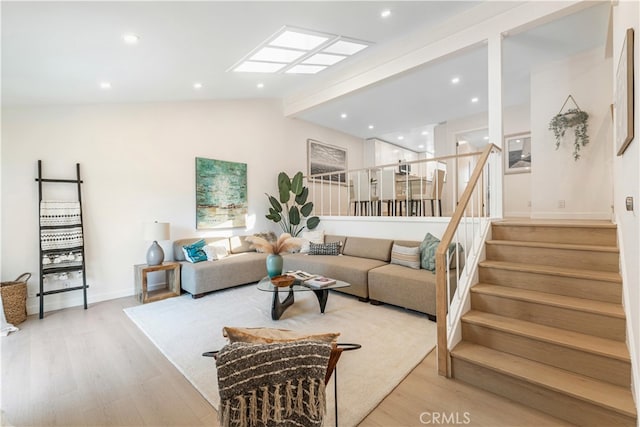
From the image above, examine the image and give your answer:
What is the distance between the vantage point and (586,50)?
4.03 m

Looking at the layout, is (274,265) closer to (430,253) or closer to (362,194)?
(430,253)

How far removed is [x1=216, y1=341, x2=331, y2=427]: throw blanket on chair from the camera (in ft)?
3.36

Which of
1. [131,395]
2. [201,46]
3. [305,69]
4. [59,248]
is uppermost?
[305,69]

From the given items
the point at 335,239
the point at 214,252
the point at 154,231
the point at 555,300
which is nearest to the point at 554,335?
the point at 555,300

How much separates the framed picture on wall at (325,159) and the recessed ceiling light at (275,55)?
9.26 feet

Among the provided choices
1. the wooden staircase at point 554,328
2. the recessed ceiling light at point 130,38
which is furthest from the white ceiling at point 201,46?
the wooden staircase at point 554,328

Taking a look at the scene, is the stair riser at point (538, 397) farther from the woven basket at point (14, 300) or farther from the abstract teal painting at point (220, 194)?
the woven basket at point (14, 300)

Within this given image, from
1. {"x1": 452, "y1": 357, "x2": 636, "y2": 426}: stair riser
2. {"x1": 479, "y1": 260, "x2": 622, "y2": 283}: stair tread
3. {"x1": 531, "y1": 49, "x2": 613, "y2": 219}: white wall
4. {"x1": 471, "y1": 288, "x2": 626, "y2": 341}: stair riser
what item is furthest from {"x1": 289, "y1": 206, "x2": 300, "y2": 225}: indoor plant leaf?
{"x1": 531, "y1": 49, "x2": 613, "y2": 219}: white wall

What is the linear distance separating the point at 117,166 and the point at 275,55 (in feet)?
9.24

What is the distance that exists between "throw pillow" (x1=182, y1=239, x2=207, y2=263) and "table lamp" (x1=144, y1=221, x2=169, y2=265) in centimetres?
35

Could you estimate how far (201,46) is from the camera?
3127 millimetres

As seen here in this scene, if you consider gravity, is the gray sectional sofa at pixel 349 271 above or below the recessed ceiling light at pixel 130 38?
below

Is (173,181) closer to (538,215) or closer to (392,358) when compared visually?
(392,358)

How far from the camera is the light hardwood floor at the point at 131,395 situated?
1660 mm
